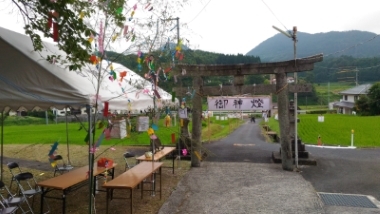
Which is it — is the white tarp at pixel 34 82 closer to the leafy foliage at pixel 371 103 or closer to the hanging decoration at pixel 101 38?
the hanging decoration at pixel 101 38

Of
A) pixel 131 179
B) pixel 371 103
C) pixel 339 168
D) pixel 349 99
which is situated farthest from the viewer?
pixel 349 99

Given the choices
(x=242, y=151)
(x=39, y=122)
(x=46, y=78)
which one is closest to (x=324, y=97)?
(x=39, y=122)

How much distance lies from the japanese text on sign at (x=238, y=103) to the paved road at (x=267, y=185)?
1612 mm

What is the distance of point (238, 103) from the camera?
809 centimetres

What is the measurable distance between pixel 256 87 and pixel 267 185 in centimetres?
272

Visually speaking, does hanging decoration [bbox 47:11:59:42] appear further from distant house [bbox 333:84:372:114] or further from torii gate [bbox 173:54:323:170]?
distant house [bbox 333:84:372:114]

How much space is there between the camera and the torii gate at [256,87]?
779 cm

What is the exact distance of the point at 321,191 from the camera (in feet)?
20.2

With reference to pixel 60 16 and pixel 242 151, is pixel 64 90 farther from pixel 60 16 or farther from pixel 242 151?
pixel 242 151

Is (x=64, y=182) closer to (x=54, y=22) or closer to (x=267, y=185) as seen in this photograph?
(x=54, y=22)

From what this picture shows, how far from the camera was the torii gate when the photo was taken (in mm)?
Answer: 7785

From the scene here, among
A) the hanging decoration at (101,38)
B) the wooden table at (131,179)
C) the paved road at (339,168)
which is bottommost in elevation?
the paved road at (339,168)

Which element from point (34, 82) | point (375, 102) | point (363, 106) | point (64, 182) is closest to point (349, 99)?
point (363, 106)

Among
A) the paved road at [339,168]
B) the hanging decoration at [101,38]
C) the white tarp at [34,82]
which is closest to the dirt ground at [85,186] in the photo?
the white tarp at [34,82]
